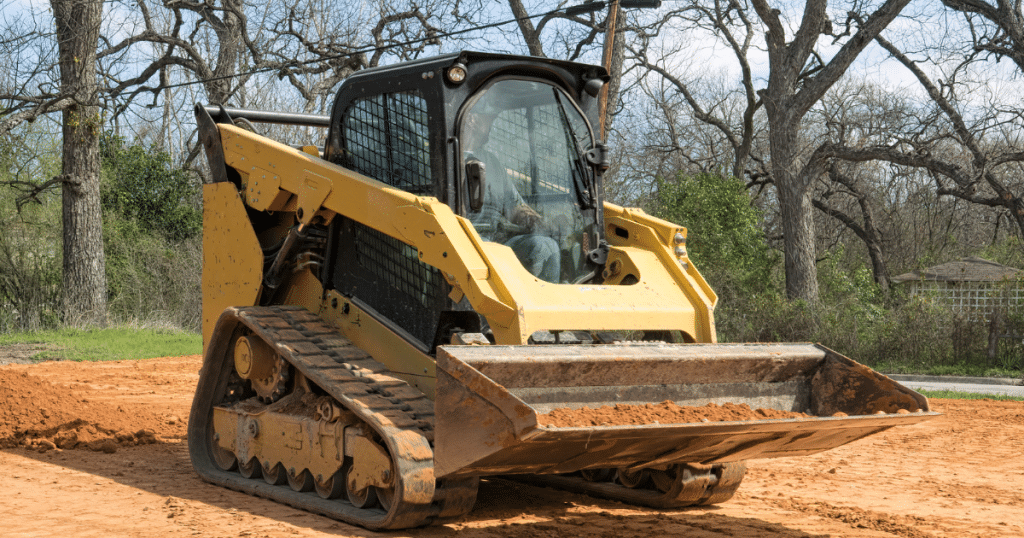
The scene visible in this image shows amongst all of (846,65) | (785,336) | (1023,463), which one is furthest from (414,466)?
(846,65)

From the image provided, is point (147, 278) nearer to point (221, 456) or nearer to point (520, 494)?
point (221, 456)

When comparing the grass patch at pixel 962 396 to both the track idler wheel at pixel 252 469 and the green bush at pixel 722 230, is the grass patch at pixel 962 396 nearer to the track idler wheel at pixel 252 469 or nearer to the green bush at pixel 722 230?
the green bush at pixel 722 230

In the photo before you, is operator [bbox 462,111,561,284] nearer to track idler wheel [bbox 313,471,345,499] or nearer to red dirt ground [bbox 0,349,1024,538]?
red dirt ground [bbox 0,349,1024,538]

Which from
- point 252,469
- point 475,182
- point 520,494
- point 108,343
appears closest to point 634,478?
point 520,494

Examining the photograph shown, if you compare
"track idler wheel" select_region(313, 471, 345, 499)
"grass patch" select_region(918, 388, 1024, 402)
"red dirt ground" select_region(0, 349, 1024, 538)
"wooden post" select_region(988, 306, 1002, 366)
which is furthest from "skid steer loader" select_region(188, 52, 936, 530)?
"wooden post" select_region(988, 306, 1002, 366)

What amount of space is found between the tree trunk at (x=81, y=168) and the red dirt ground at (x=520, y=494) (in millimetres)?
10783

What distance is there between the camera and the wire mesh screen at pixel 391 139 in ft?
20.6

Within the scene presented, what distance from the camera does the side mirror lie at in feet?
19.6

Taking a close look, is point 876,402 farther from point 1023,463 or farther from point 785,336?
point 785,336

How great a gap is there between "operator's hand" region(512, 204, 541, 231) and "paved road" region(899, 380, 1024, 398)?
10.6 metres

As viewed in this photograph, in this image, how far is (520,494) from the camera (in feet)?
22.4

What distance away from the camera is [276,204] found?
6980 mm

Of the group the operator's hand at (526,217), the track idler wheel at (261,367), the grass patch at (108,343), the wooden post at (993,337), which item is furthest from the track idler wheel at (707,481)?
the wooden post at (993,337)

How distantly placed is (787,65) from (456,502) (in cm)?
1744
